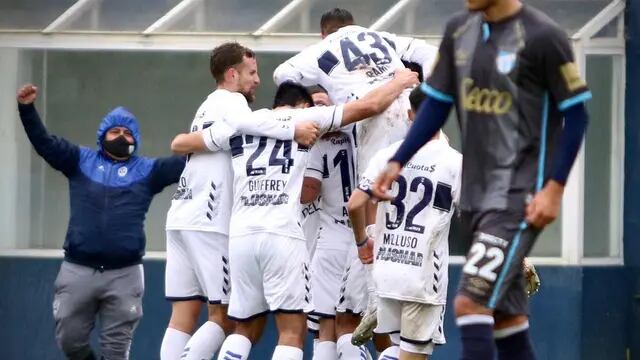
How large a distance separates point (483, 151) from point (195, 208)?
3.81m

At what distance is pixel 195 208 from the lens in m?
10.9

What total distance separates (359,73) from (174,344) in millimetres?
2257

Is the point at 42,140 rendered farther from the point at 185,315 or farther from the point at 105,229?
the point at 185,315

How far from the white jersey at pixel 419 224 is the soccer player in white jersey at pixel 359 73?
3.05 feet

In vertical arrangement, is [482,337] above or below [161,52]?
below

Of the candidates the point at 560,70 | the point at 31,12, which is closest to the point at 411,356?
the point at 560,70

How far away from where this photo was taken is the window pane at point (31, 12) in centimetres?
1391

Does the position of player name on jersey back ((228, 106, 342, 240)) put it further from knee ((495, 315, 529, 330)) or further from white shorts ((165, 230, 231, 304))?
knee ((495, 315, 529, 330))

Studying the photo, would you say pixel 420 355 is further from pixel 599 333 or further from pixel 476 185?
pixel 599 333

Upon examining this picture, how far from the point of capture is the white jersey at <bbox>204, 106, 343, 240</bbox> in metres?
10.2

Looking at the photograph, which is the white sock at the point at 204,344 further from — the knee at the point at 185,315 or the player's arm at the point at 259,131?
the player's arm at the point at 259,131

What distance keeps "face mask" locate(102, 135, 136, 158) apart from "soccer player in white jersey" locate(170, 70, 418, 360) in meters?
1.27

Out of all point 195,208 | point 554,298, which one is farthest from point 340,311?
point 554,298

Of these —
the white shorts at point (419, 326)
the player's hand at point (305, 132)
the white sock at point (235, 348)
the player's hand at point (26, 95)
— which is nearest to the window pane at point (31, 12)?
the player's hand at point (26, 95)
